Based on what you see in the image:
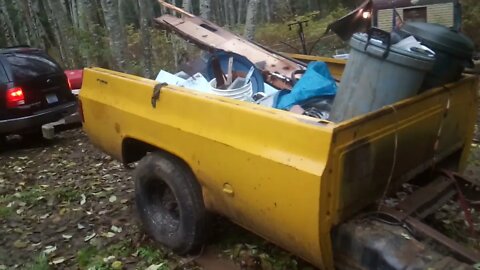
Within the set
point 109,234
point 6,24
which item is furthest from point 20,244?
point 6,24

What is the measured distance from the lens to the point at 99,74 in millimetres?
4219

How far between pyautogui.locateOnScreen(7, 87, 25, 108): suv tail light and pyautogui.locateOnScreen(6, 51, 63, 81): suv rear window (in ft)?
0.55

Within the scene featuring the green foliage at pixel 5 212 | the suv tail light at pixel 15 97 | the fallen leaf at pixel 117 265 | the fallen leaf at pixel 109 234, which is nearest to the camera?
the fallen leaf at pixel 117 265

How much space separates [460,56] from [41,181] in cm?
516

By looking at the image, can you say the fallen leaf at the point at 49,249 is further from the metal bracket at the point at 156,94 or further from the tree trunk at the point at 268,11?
the tree trunk at the point at 268,11

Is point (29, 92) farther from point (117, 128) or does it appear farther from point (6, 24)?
point (6, 24)

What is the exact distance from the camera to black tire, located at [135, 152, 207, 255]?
137 inches

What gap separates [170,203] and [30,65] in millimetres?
4860

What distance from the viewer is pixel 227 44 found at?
4969mm

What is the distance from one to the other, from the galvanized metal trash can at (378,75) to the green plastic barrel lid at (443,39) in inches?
5.6

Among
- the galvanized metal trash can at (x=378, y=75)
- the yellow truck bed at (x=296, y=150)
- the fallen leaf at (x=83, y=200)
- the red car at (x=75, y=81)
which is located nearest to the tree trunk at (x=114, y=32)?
the red car at (x=75, y=81)

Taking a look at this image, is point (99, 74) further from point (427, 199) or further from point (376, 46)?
point (427, 199)

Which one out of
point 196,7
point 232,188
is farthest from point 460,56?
point 196,7

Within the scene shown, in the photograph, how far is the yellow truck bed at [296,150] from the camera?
8.31ft
